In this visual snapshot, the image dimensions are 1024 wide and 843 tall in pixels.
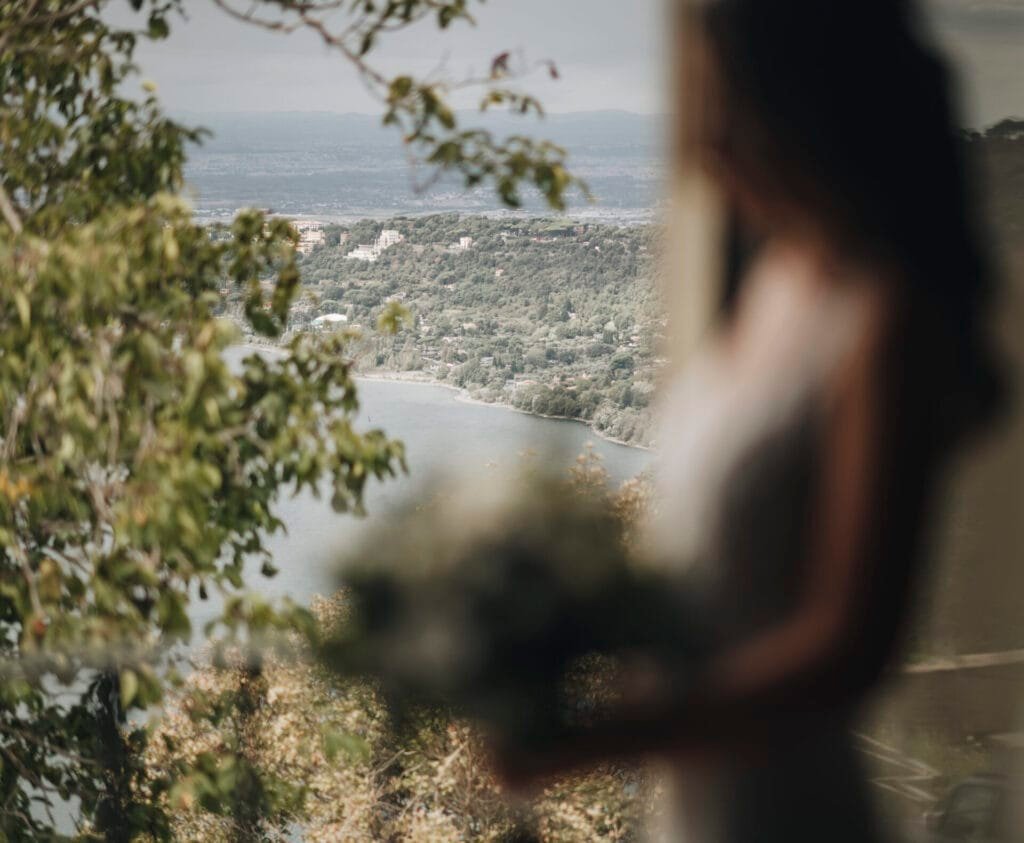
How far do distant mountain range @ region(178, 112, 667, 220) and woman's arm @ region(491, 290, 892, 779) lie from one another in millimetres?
1413

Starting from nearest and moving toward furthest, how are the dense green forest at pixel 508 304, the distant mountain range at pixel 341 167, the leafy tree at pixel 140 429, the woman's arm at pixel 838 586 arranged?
the woman's arm at pixel 838 586 → the leafy tree at pixel 140 429 → the distant mountain range at pixel 341 167 → the dense green forest at pixel 508 304

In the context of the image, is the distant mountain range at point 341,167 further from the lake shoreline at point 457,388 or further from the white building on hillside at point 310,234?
the lake shoreline at point 457,388

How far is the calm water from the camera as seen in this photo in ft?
7.50

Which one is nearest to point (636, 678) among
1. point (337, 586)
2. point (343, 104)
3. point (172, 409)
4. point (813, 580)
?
point (813, 580)

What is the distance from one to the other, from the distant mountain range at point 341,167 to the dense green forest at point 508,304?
0.81 ft

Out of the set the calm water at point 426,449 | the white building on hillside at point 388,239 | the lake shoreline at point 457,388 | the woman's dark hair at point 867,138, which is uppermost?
the woman's dark hair at point 867,138

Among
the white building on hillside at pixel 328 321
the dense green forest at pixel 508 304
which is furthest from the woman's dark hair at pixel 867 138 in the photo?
the dense green forest at pixel 508 304

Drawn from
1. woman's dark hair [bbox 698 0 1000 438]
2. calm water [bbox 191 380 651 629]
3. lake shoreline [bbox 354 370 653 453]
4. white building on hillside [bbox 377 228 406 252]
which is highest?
woman's dark hair [bbox 698 0 1000 438]

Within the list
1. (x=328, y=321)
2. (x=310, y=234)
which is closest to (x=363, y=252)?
(x=310, y=234)

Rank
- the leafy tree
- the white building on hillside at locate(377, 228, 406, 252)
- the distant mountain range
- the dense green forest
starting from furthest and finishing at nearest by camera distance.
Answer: the white building on hillside at locate(377, 228, 406, 252) → the dense green forest → the distant mountain range → the leafy tree

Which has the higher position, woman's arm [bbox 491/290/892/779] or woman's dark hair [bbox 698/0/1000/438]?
woman's dark hair [bbox 698/0/1000/438]

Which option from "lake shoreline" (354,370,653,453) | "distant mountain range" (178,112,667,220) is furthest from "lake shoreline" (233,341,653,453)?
"distant mountain range" (178,112,667,220)

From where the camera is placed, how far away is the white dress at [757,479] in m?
0.37

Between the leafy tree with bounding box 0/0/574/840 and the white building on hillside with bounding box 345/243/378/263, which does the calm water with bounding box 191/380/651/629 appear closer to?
the white building on hillside with bounding box 345/243/378/263
